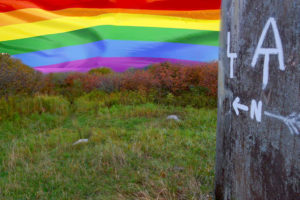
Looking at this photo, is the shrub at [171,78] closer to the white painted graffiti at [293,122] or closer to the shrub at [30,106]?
the shrub at [30,106]

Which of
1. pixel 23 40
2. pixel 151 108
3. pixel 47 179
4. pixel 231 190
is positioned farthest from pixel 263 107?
pixel 23 40

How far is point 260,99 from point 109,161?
102 inches

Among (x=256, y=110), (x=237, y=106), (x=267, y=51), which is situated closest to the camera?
(x=267, y=51)

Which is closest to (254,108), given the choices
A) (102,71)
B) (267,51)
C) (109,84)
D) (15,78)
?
(267,51)

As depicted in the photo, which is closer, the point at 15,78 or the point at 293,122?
the point at 293,122

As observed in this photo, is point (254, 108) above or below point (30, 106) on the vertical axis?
above

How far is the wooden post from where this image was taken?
1.18 m

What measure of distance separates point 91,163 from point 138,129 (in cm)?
175

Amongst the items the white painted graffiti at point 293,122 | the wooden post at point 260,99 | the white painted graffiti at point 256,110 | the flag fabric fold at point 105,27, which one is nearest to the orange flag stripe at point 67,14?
the flag fabric fold at point 105,27

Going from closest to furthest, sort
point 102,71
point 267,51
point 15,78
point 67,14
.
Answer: point 267,51 → point 15,78 → point 102,71 → point 67,14

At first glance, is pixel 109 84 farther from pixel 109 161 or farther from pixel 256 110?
pixel 256 110

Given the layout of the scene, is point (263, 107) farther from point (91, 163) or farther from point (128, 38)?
point (128, 38)

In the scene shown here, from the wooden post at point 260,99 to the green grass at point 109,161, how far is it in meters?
1.12

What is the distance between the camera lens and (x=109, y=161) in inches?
144
